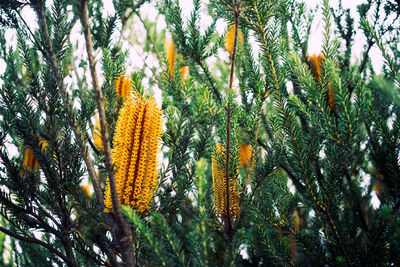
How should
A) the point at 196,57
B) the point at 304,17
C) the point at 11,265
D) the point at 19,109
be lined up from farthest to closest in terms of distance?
the point at 11,265 < the point at 304,17 < the point at 196,57 < the point at 19,109

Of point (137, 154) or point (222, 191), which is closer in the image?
point (137, 154)

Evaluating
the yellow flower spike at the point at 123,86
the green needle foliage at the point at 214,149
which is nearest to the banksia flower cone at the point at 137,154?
the green needle foliage at the point at 214,149

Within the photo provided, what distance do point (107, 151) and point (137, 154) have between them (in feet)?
0.60

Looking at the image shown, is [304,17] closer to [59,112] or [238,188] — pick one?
[238,188]

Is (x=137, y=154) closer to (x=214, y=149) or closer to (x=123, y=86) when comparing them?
(x=214, y=149)

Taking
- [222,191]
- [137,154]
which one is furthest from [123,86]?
[222,191]

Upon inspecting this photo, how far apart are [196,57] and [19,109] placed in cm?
72

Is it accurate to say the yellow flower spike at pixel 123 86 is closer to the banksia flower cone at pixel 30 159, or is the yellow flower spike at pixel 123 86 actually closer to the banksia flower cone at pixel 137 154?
the banksia flower cone at pixel 137 154

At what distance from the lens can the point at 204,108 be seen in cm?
85

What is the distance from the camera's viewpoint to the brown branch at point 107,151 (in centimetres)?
70

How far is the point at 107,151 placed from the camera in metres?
0.78

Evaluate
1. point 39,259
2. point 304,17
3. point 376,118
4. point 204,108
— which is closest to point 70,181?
point 204,108

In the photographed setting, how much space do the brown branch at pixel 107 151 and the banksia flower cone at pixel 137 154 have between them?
9cm

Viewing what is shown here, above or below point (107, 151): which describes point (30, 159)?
above
